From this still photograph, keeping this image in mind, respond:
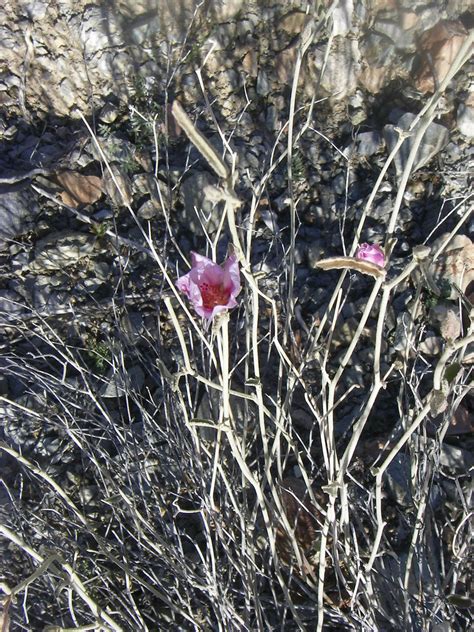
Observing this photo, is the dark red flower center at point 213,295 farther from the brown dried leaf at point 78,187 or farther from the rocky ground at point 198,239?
the brown dried leaf at point 78,187

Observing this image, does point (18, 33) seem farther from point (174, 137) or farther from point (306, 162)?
point (306, 162)

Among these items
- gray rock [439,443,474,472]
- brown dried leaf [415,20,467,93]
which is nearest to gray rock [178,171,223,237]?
brown dried leaf [415,20,467,93]

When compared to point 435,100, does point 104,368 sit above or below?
below

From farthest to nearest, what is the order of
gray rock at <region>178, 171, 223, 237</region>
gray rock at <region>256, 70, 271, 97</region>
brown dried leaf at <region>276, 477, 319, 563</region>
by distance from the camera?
gray rock at <region>256, 70, 271, 97</region> < gray rock at <region>178, 171, 223, 237</region> < brown dried leaf at <region>276, 477, 319, 563</region>

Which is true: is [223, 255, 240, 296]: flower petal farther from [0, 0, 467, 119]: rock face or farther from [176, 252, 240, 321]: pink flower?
[0, 0, 467, 119]: rock face

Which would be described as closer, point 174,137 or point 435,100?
point 435,100

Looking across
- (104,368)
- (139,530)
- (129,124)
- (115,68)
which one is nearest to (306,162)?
(129,124)

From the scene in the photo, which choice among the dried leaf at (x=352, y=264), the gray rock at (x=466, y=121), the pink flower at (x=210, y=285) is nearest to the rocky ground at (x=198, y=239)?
the gray rock at (x=466, y=121)
